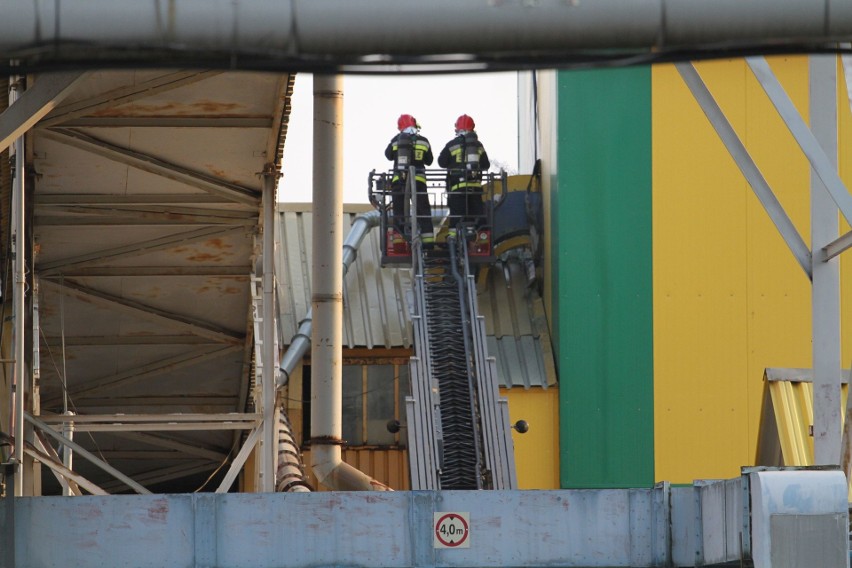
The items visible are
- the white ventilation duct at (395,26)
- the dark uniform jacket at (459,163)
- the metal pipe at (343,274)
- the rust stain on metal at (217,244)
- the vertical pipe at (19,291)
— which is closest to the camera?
the white ventilation duct at (395,26)

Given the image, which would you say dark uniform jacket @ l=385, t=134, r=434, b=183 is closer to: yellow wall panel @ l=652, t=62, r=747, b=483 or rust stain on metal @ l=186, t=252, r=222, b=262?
yellow wall panel @ l=652, t=62, r=747, b=483

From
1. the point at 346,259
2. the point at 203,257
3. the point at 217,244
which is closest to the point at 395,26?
the point at 217,244

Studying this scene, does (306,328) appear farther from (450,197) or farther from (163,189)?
(163,189)

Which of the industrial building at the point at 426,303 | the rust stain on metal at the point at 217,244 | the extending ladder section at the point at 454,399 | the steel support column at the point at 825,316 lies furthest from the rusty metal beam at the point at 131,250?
the steel support column at the point at 825,316

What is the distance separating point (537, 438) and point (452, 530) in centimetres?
1403

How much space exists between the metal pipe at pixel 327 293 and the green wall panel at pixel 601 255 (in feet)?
23.5

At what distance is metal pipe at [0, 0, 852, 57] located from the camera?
5.52m

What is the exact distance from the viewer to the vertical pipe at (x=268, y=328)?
698 inches

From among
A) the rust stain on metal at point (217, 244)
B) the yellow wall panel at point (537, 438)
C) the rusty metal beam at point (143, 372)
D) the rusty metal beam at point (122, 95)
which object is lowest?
the yellow wall panel at point (537, 438)

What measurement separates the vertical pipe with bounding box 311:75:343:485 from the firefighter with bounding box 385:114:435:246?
235 inches

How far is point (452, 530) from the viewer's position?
11930 mm

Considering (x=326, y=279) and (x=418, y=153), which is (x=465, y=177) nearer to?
(x=418, y=153)

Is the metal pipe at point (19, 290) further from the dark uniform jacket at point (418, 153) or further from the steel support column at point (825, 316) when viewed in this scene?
the dark uniform jacket at point (418, 153)

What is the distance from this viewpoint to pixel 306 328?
27516 mm
